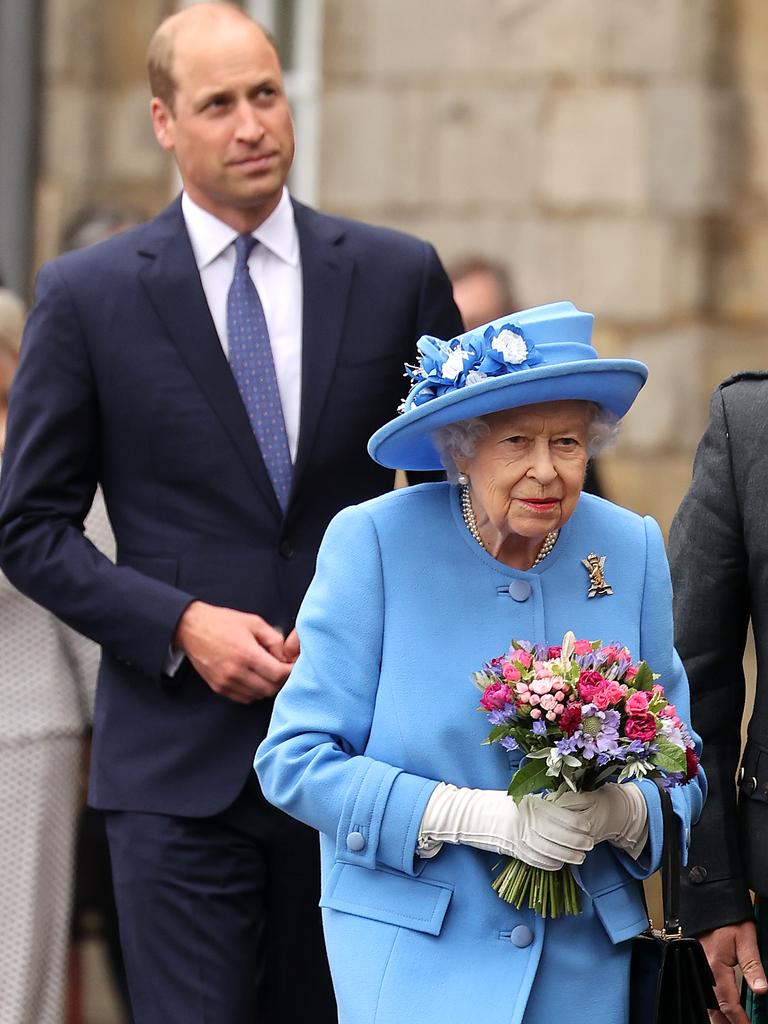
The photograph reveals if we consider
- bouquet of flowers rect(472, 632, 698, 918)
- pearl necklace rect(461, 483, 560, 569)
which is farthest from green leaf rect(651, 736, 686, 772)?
pearl necklace rect(461, 483, 560, 569)

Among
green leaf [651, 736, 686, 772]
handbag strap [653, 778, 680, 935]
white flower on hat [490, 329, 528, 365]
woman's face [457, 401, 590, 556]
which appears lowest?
handbag strap [653, 778, 680, 935]

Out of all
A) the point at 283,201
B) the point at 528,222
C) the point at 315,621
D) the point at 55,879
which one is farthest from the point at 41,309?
the point at 528,222

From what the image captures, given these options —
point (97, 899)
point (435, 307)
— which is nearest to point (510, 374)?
point (435, 307)

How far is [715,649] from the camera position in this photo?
14.3 feet

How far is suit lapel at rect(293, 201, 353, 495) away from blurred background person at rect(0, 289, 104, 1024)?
55.6 inches

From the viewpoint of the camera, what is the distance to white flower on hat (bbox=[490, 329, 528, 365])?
12.8 ft

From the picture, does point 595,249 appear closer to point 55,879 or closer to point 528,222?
point 528,222

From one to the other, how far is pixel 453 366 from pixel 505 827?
779 millimetres

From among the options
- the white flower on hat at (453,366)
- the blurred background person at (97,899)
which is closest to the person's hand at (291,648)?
the white flower on hat at (453,366)

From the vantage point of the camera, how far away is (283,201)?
509 cm

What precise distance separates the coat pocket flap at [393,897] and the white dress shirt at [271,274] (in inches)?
51.2

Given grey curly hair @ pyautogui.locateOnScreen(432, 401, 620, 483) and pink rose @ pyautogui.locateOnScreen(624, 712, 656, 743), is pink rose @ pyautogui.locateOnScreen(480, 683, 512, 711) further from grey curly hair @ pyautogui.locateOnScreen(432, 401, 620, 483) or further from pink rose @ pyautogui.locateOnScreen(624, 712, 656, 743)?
grey curly hair @ pyautogui.locateOnScreen(432, 401, 620, 483)

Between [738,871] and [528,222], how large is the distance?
203 inches

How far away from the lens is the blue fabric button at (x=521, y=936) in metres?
3.88
